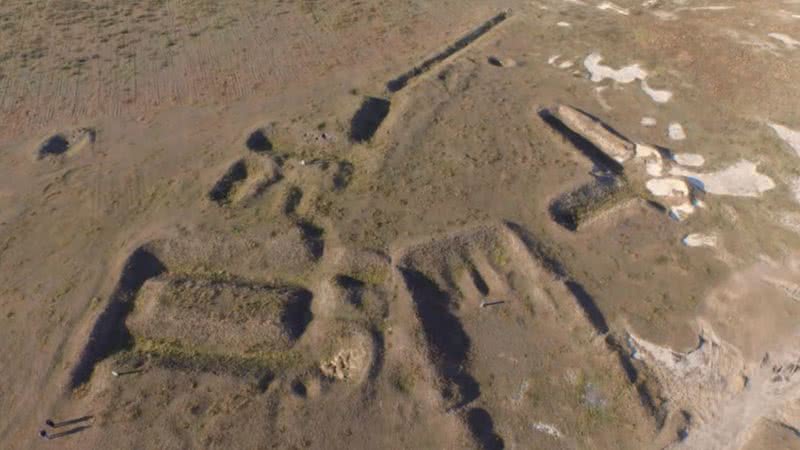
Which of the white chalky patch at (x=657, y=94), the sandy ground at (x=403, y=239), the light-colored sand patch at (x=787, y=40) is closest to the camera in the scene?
the sandy ground at (x=403, y=239)

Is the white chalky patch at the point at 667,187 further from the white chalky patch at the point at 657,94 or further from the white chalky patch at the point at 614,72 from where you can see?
the white chalky patch at the point at 614,72

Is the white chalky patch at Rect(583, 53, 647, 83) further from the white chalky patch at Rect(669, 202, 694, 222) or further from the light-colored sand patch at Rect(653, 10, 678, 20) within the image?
the white chalky patch at Rect(669, 202, 694, 222)

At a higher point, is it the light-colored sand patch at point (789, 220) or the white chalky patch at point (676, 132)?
the white chalky patch at point (676, 132)

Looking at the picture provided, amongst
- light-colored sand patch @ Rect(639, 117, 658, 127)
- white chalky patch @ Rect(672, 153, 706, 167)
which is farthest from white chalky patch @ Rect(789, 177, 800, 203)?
light-colored sand patch @ Rect(639, 117, 658, 127)

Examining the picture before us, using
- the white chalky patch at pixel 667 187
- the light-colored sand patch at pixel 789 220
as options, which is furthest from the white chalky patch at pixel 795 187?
the white chalky patch at pixel 667 187

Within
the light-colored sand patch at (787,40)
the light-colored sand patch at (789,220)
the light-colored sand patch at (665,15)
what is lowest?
the light-colored sand patch at (789,220)

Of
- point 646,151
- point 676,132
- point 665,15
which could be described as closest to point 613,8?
point 665,15

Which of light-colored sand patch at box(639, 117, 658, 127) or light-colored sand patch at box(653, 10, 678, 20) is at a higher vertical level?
light-colored sand patch at box(653, 10, 678, 20)

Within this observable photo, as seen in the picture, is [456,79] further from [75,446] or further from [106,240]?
[75,446]
